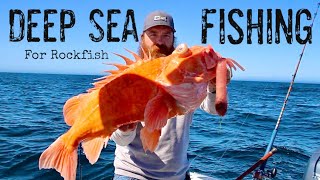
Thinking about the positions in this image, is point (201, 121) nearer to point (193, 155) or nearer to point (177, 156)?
point (193, 155)

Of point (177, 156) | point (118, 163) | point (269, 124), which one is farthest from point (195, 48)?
point (269, 124)

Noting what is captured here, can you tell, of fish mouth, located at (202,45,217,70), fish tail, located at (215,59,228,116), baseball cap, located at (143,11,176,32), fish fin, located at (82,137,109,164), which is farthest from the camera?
baseball cap, located at (143,11,176,32)

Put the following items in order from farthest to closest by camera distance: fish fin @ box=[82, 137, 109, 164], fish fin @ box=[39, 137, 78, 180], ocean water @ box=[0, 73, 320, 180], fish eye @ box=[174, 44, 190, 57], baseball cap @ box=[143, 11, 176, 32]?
ocean water @ box=[0, 73, 320, 180] → baseball cap @ box=[143, 11, 176, 32] → fish fin @ box=[82, 137, 109, 164] → fish fin @ box=[39, 137, 78, 180] → fish eye @ box=[174, 44, 190, 57]

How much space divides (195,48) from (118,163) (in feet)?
6.44

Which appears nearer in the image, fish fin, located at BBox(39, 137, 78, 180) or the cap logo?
fish fin, located at BBox(39, 137, 78, 180)

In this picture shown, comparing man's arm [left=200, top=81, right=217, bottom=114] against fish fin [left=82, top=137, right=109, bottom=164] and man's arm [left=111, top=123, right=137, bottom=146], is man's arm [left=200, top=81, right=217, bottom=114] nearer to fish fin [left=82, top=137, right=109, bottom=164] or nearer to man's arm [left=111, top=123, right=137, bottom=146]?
man's arm [left=111, top=123, right=137, bottom=146]

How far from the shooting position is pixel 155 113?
2.59m

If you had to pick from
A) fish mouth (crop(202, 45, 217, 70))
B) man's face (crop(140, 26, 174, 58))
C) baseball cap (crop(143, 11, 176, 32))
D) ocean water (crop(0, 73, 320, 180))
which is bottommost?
ocean water (crop(0, 73, 320, 180))

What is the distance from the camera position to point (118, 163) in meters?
4.12

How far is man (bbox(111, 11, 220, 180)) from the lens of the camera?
12.2 ft

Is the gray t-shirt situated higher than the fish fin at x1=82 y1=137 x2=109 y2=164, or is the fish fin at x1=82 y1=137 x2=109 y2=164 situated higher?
the fish fin at x1=82 y1=137 x2=109 y2=164

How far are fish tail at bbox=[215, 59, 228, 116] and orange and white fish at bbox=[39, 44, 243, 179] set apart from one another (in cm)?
14

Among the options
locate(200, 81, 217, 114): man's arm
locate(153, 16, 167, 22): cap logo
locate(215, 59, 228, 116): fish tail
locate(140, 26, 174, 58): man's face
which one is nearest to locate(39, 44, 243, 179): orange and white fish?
locate(215, 59, 228, 116): fish tail

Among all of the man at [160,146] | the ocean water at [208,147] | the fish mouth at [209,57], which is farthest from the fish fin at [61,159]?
the ocean water at [208,147]
